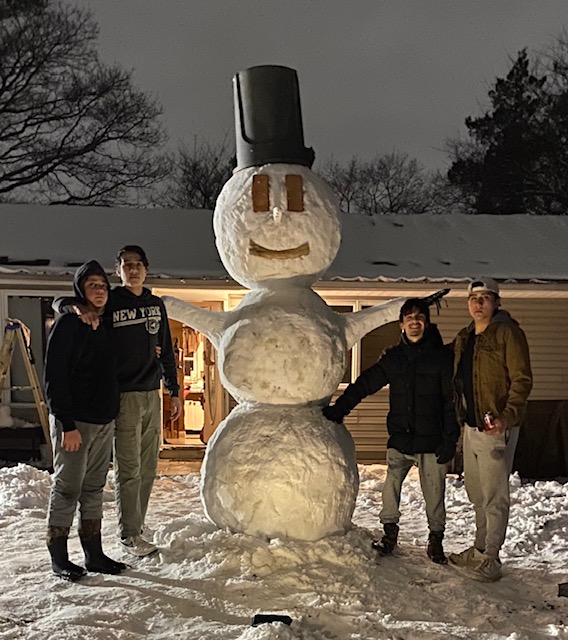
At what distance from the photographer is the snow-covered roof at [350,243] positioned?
8367 mm

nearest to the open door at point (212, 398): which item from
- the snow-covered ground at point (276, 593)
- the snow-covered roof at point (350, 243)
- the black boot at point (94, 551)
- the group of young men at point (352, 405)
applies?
the snow-covered roof at point (350, 243)

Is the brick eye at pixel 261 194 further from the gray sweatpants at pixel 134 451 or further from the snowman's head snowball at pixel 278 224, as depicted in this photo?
the gray sweatpants at pixel 134 451

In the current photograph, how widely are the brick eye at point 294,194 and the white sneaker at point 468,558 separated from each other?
2.69m

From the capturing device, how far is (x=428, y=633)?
10.8 feet

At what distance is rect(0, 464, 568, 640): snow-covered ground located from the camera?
3311mm

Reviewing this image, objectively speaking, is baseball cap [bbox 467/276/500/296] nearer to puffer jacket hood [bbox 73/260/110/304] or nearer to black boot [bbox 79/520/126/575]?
puffer jacket hood [bbox 73/260/110/304]

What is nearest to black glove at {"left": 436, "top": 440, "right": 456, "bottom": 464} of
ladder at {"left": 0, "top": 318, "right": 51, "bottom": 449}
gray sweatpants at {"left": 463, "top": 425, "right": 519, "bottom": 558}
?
gray sweatpants at {"left": 463, "top": 425, "right": 519, "bottom": 558}

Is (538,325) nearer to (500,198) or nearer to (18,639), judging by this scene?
(18,639)

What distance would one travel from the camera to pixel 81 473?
3812 mm

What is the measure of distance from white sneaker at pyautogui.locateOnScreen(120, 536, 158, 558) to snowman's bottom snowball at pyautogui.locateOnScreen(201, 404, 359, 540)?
478 mm

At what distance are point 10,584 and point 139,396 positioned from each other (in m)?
1.39

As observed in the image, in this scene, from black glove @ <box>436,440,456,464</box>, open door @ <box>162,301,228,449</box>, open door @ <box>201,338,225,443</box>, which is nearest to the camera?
black glove @ <box>436,440,456,464</box>

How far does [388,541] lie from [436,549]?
1.12 feet

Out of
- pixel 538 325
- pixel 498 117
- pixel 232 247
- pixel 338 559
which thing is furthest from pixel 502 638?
pixel 498 117
